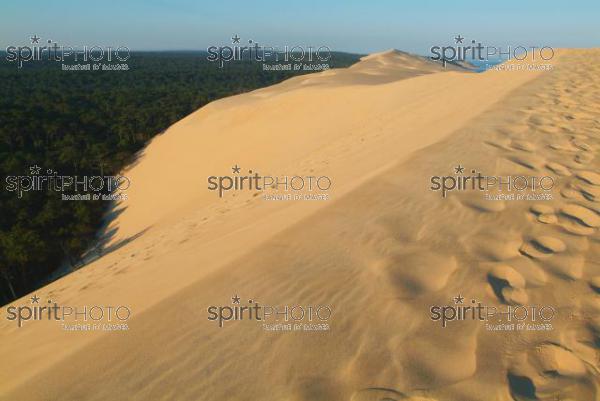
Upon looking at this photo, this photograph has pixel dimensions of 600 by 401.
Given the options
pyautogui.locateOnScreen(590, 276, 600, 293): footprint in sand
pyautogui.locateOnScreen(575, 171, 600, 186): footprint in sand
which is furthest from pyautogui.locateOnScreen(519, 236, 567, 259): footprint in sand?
pyautogui.locateOnScreen(575, 171, 600, 186): footprint in sand

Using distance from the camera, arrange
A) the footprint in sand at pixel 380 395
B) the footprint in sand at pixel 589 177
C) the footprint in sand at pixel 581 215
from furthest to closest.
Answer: the footprint in sand at pixel 589 177 → the footprint in sand at pixel 581 215 → the footprint in sand at pixel 380 395

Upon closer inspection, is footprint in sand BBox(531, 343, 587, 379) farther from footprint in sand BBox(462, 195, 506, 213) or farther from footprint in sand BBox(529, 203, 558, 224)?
footprint in sand BBox(462, 195, 506, 213)

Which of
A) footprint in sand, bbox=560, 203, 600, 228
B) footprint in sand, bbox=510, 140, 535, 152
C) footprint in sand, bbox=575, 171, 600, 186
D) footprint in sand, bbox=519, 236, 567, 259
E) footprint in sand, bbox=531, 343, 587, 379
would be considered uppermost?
footprint in sand, bbox=510, 140, 535, 152

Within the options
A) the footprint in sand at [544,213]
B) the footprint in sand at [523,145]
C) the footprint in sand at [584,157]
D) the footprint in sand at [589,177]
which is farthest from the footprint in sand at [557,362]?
the footprint in sand at [523,145]

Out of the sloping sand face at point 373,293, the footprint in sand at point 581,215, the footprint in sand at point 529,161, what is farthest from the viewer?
the footprint in sand at point 529,161

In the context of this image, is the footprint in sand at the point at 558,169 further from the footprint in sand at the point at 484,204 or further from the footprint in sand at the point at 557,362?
the footprint in sand at the point at 557,362

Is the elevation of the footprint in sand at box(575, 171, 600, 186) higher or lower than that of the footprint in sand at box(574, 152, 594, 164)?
lower

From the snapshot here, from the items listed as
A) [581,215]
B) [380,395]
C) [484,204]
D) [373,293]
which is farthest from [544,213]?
[380,395]

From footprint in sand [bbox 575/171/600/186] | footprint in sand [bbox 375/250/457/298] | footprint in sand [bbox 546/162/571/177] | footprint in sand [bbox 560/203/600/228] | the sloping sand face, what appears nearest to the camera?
the sloping sand face

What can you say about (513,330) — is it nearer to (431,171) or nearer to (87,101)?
(431,171)
